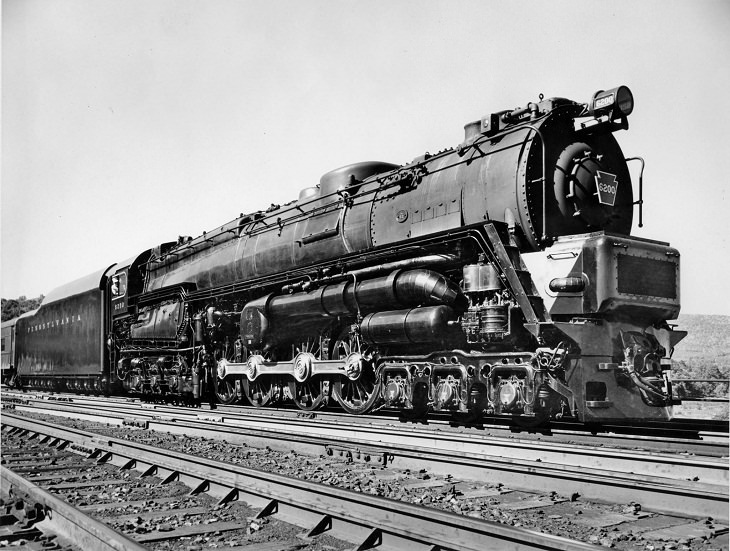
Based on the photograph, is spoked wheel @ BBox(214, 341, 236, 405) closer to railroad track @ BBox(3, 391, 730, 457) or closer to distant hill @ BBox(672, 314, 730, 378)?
railroad track @ BBox(3, 391, 730, 457)

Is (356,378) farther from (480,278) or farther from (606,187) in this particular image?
(606,187)

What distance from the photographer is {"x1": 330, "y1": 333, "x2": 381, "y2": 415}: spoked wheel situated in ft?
33.8

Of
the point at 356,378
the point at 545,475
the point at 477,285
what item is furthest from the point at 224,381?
the point at 545,475

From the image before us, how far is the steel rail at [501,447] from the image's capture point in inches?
214

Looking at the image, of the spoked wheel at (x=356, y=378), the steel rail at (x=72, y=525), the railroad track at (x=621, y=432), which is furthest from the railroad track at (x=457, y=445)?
the steel rail at (x=72, y=525)

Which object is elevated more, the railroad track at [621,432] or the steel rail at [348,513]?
the steel rail at [348,513]

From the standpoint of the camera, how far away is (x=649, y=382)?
7.71 m

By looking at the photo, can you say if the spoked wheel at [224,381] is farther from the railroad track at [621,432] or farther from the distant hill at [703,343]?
the distant hill at [703,343]

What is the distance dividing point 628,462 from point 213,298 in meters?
10.9

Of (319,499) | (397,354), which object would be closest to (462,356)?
(397,354)

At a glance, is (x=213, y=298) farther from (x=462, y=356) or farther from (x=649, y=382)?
(x=649, y=382)

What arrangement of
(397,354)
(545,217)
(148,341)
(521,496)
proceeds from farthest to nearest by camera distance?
1. (148,341)
2. (397,354)
3. (545,217)
4. (521,496)

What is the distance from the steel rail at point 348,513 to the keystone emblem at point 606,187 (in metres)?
A: 5.59

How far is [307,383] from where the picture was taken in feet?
40.0
